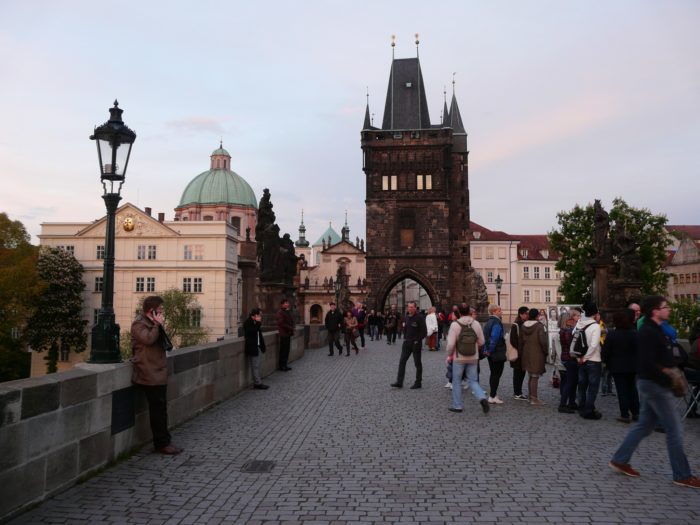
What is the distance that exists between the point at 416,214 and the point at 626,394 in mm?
44411

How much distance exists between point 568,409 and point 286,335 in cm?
763

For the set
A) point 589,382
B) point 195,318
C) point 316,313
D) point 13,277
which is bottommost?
point 316,313

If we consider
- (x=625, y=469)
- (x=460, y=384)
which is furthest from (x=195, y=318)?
(x=625, y=469)

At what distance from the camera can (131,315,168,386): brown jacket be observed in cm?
666

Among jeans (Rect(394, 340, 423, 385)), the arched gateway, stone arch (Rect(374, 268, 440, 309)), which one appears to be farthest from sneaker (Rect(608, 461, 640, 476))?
stone arch (Rect(374, 268, 440, 309))

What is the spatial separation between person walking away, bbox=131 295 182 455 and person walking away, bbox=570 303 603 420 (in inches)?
225

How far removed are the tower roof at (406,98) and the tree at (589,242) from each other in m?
16.4

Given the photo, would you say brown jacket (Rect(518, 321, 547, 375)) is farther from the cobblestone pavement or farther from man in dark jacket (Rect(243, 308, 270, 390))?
man in dark jacket (Rect(243, 308, 270, 390))

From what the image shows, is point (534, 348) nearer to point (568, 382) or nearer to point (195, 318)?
point (568, 382)

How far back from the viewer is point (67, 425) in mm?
5449

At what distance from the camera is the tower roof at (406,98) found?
57094 mm

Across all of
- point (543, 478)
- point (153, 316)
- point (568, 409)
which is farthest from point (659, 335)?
point (153, 316)

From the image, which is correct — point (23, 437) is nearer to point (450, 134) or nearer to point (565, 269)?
point (565, 269)

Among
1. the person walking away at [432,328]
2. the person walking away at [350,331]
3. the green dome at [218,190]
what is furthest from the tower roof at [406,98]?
the person walking away at [350,331]
